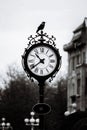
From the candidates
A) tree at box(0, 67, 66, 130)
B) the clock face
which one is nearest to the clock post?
the clock face

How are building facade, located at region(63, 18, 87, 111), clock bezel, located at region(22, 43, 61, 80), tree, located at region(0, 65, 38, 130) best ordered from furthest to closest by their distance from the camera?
1. tree, located at region(0, 65, 38, 130)
2. building facade, located at region(63, 18, 87, 111)
3. clock bezel, located at region(22, 43, 61, 80)

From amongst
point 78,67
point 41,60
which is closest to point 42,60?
point 41,60

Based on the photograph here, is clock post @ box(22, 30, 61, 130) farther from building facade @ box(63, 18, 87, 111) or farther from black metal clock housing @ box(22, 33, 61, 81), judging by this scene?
Result: building facade @ box(63, 18, 87, 111)

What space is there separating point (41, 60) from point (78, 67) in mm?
46905

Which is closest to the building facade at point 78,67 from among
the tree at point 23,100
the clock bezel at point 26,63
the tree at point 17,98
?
the tree at point 23,100

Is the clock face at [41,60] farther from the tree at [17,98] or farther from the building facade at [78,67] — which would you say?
the tree at [17,98]

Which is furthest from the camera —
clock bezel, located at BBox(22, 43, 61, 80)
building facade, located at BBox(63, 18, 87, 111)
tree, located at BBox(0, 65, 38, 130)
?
tree, located at BBox(0, 65, 38, 130)

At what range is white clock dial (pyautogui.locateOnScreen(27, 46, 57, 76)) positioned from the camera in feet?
30.9

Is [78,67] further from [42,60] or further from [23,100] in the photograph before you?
[42,60]

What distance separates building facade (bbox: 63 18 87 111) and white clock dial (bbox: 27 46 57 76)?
43693 mm

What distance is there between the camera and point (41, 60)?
9461 mm

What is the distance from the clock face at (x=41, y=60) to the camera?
9.41m

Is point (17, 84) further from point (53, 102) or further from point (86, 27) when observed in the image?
point (86, 27)

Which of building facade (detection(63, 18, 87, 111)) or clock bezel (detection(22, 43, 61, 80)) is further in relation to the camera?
building facade (detection(63, 18, 87, 111))
